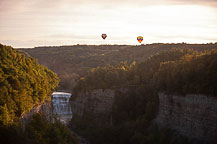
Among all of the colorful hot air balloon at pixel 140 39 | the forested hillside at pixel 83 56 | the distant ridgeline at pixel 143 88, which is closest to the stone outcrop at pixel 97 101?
the distant ridgeline at pixel 143 88

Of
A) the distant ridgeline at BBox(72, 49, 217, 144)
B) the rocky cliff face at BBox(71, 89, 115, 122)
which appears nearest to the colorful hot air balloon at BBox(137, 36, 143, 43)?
the distant ridgeline at BBox(72, 49, 217, 144)

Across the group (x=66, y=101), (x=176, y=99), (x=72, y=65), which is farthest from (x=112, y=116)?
(x=72, y=65)

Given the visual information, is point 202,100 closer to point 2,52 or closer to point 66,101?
point 2,52

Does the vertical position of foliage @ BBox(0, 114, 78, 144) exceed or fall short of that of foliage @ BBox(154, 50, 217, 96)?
it falls short

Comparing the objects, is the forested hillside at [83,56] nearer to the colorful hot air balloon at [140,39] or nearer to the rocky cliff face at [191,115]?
the colorful hot air balloon at [140,39]

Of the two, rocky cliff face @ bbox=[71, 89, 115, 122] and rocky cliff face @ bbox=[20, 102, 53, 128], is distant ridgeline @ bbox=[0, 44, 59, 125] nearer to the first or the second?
rocky cliff face @ bbox=[20, 102, 53, 128]

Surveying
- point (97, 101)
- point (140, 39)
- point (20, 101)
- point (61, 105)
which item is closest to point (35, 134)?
point (20, 101)

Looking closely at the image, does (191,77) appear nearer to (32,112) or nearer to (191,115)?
(191,115)
